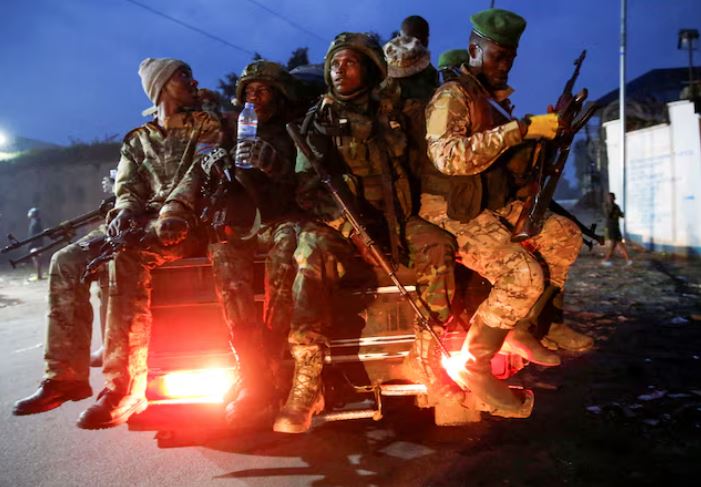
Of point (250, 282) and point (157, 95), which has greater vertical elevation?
point (157, 95)

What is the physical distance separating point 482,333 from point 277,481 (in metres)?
1.62

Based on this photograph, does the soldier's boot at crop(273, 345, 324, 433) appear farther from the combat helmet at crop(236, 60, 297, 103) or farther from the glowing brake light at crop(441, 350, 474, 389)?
the combat helmet at crop(236, 60, 297, 103)

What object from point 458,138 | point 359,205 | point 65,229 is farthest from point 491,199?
point 65,229

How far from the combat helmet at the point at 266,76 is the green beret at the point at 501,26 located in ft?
5.59

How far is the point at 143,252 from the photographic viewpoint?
326cm

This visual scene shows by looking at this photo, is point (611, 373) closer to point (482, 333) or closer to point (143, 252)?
point (482, 333)

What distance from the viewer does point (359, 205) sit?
3666 mm

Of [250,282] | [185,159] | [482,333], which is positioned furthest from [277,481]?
[185,159]

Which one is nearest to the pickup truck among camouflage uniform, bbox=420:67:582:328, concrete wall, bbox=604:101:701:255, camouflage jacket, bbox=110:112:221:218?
camouflage uniform, bbox=420:67:582:328

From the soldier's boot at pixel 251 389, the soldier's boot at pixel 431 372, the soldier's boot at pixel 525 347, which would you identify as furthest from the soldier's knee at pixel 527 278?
the soldier's boot at pixel 251 389

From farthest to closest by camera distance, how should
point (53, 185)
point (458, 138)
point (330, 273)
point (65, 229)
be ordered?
point (53, 185) → point (65, 229) → point (330, 273) → point (458, 138)

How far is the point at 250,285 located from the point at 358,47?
6.60 ft

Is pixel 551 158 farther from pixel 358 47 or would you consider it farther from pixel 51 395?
pixel 51 395

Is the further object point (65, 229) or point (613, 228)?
point (613, 228)
